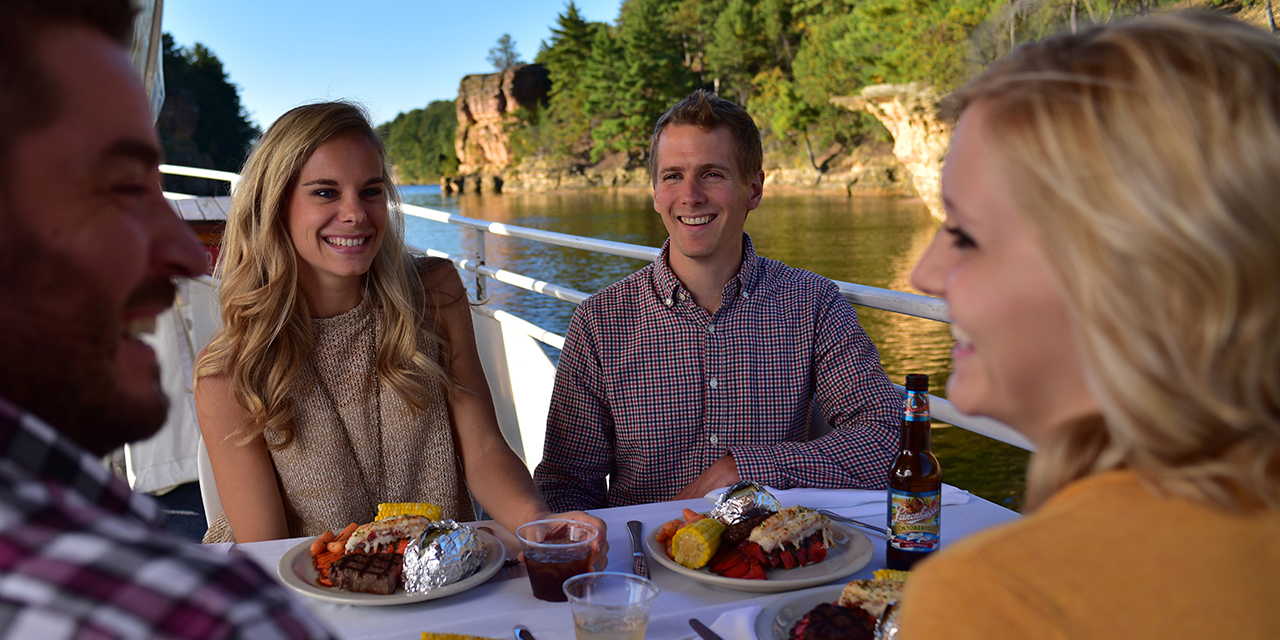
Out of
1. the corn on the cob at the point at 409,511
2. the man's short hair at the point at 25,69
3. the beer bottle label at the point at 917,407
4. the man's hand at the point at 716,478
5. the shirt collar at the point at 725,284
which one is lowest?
the man's hand at the point at 716,478

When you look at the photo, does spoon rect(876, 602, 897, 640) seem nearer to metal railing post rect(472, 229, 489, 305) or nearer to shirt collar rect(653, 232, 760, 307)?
shirt collar rect(653, 232, 760, 307)

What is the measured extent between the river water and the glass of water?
56 cm

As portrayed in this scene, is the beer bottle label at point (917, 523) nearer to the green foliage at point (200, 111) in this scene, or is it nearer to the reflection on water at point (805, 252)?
the reflection on water at point (805, 252)

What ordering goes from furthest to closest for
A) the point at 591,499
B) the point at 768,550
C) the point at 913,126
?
the point at 913,126, the point at 591,499, the point at 768,550

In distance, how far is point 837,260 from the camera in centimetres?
1541

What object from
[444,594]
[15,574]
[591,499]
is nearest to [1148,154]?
[15,574]

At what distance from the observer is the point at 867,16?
3123cm

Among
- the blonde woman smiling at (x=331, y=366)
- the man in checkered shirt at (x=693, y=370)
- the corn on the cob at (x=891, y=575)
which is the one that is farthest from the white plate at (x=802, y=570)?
the man in checkered shirt at (x=693, y=370)

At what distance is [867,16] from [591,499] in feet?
106

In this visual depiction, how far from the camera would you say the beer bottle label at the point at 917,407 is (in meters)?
1.25

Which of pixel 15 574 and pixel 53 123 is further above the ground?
pixel 53 123

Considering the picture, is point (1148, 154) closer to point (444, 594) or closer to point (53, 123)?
point (53, 123)

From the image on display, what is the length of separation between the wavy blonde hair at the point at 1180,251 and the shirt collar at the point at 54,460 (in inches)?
23.5

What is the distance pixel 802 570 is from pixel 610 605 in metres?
0.36
